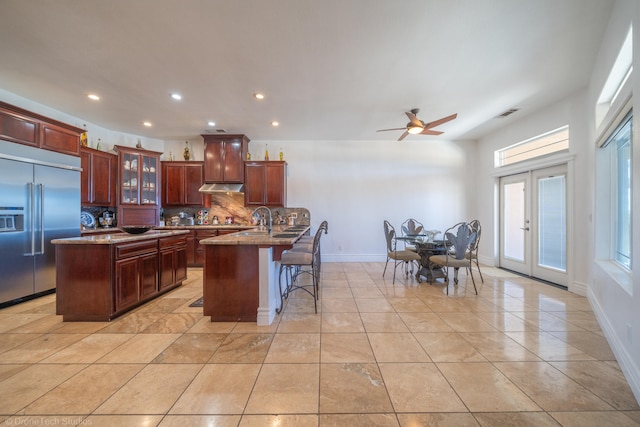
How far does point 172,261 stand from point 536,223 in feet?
19.8

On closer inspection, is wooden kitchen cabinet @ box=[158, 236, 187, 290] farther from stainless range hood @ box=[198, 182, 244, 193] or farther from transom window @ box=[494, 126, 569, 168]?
transom window @ box=[494, 126, 569, 168]

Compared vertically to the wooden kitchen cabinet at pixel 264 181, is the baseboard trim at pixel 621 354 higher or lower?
lower

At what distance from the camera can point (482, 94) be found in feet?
11.0

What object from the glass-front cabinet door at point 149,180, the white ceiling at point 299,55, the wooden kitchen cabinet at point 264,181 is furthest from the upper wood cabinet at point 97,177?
the wooden kitchen cabinet at point 264,181

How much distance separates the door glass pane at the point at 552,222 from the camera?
3.72m

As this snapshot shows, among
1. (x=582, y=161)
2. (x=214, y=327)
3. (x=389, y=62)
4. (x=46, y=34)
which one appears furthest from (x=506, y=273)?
(x=46, y=34)

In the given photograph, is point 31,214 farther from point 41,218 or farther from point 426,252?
point 426,252

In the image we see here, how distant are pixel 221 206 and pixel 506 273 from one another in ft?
20.2

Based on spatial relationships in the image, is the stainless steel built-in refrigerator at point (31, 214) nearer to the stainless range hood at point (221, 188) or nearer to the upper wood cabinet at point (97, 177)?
the upper wood cabinet at point (97, 177)

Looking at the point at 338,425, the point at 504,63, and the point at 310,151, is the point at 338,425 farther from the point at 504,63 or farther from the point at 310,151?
the point at 310,151

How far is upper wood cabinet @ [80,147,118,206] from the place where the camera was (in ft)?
13.2

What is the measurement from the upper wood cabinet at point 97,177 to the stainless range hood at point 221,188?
153 cm

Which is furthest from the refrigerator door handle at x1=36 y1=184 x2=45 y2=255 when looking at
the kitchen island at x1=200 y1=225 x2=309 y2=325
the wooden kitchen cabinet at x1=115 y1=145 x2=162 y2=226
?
the kitchen island at x1=200 y1=225 x2=309 y2=325

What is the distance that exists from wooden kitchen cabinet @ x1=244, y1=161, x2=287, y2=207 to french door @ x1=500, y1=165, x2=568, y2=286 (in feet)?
15.4
